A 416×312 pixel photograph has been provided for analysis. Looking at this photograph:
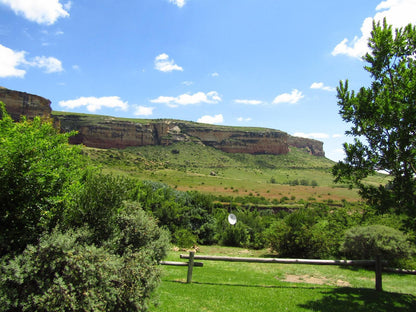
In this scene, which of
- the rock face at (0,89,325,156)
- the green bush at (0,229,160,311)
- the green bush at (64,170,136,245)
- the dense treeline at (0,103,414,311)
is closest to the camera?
the green bush at (0,229,160,311)

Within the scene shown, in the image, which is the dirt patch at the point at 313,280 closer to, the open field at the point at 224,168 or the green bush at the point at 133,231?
the green bush at the point at 133,231

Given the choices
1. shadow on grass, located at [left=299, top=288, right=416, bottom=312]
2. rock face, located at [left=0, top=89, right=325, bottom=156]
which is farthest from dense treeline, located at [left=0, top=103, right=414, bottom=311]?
rock face, located at [left=0, top=89, right=325, bottom=156]

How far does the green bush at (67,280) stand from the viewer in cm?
396

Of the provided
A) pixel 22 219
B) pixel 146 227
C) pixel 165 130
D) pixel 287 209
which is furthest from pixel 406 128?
pixel 165 130

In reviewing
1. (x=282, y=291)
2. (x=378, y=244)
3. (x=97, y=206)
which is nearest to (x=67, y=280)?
(x=97, y=206)

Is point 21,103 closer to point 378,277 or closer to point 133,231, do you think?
point 133,231

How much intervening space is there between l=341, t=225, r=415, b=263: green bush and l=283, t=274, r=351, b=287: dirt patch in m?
2.78

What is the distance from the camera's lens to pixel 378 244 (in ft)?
37.6

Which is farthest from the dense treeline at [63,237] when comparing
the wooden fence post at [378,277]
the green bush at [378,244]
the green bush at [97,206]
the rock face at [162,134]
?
the rock face at [162,134]

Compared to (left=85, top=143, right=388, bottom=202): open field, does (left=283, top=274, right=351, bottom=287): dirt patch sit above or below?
below

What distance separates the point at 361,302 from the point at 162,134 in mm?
117615

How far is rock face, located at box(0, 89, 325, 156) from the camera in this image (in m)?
115

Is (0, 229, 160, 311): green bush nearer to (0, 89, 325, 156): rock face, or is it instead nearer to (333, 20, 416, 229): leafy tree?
(333, 20, 416, 229): leafy tree

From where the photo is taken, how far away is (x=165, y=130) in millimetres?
123688
